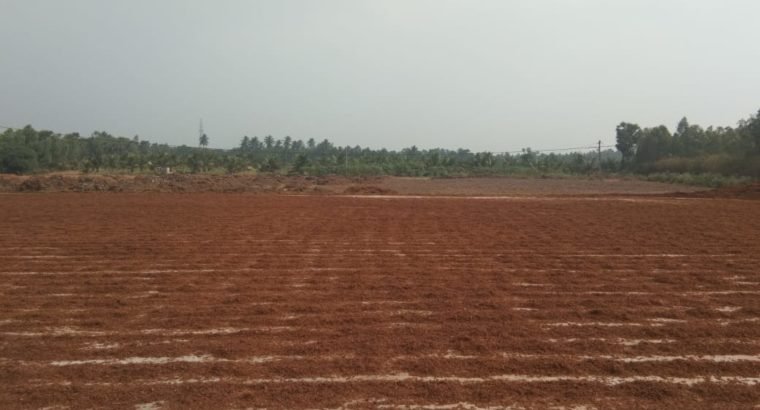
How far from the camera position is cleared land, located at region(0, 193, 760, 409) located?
3436mm

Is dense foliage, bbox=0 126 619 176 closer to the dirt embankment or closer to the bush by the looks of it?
the bush

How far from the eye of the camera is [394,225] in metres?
12.7

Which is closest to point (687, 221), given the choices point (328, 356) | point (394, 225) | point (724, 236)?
point (724, 236)

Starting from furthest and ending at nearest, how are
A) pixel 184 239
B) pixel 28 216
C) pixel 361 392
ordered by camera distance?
pixel 28 216 → pixel 184 239 → pixel 361 392

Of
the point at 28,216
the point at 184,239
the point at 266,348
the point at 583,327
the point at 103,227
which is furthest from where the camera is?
the point at 28,216

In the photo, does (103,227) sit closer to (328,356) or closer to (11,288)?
(11,288)

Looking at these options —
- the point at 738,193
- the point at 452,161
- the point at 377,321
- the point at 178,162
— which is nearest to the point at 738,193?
the point at 738,193

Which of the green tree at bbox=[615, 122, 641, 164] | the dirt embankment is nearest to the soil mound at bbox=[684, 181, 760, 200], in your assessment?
the dirt embankment

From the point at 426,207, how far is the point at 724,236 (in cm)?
955

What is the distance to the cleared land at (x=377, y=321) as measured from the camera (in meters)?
3.44

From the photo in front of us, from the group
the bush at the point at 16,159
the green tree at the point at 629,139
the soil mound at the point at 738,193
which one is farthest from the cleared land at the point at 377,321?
the green tree at the point at 629,139

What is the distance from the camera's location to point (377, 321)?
16.0ft

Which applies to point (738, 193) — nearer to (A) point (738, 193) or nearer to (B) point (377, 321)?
(A) point (738, 193)

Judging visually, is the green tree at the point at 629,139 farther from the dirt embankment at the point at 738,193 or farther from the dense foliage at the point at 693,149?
the dirt embankment at the point at 738,193
